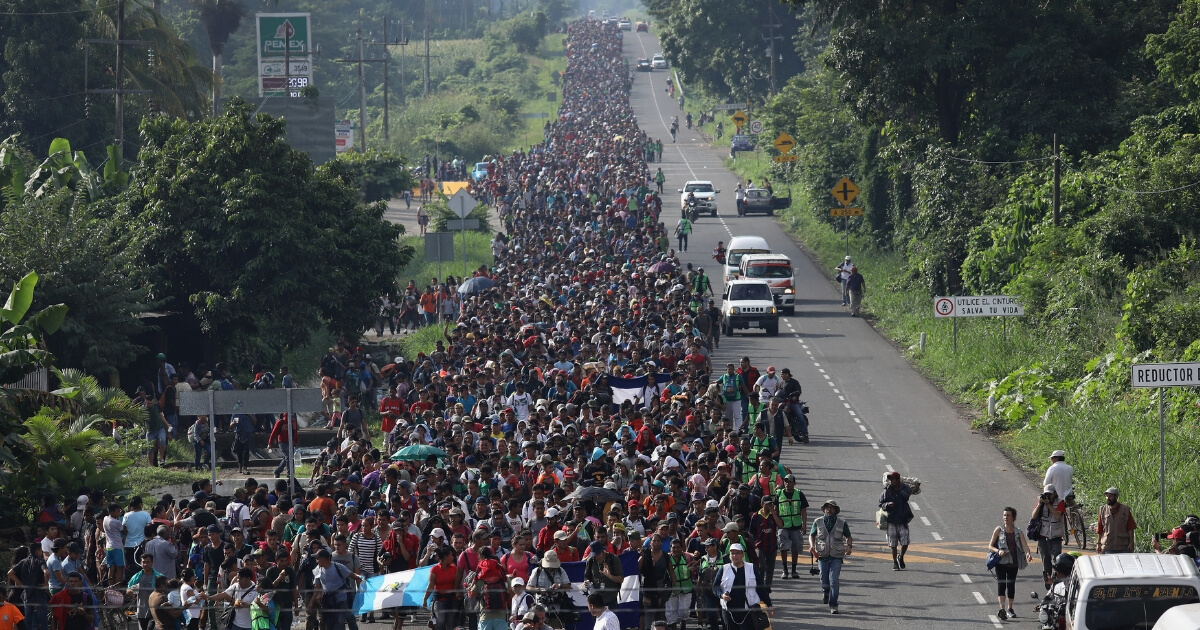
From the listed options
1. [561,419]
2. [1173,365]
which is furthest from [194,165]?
[1173,365]

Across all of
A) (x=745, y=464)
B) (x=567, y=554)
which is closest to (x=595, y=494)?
(x=567, y=554)

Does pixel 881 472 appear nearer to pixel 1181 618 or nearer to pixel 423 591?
pixel 423 591

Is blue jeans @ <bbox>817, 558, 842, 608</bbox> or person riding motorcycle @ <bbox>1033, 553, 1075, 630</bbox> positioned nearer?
person riding motorcycle @ <bbox>1033, 553, 1075, 630</bbox>

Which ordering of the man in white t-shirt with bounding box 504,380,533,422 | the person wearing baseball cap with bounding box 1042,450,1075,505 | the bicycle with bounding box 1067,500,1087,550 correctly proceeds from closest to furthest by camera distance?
the bicycle with bounding box 1067,500,1087,550, the person wearing baseball cap with bounding box 1042,450,1075,505, the man in white t-shirt with bounding box 504,380,533,422

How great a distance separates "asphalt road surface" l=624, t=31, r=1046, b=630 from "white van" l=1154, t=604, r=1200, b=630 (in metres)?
4.20

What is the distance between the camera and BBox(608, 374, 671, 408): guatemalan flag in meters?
26.6

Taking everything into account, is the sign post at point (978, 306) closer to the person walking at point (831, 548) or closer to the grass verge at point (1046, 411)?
the grass verge at point (1046, 411)

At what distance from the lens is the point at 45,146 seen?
163ft

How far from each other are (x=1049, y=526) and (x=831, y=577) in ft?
8.85

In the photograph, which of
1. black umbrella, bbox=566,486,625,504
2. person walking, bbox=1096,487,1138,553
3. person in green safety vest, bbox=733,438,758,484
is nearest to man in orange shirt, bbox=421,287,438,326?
person in green safety vest, bbox=733,438,758,484

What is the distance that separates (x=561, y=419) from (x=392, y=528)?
6469mm

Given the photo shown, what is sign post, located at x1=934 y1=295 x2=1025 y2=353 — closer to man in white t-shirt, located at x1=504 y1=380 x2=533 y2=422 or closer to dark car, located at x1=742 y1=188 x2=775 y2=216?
man in white t-shirt, located at x1=504 y1=380 x2=533 y2=422

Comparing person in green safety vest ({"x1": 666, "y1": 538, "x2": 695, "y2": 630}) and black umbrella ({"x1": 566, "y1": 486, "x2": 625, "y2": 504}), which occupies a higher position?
black umbrella ({"x1": 566, "y1": 486, "x2": 625, "y2": 504})

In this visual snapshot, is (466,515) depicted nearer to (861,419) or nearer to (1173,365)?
(1173,365)
